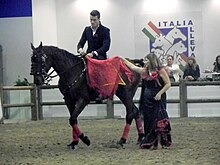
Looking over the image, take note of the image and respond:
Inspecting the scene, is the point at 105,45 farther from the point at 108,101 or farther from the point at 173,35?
the point at 173,35

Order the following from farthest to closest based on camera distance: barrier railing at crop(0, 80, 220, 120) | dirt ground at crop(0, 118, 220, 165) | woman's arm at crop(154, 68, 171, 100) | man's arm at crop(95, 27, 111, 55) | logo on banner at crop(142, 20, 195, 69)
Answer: logo on banner at crop(142, 20, 195, 69) < barrier railing at crop(0, 80, 220, 120) < man's arm at crop(95, 27, 111, 55) < woman's arm at crop(154, 68, 171, 100) < dirt ground at crop(0, 118, 220, 165)

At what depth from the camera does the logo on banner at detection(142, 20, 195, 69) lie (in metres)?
17.7

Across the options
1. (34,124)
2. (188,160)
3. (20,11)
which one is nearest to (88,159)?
(188,160)

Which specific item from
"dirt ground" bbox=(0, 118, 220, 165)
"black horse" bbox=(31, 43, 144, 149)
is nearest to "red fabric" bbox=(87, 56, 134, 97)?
"black horse" bbox=(31, 43, 144, 149)

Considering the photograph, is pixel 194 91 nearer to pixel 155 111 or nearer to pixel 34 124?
pixel 34 124

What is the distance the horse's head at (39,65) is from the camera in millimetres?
8422

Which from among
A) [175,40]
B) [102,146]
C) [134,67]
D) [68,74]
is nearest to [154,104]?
[134,67]

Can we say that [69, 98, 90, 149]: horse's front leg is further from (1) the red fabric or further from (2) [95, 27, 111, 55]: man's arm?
(2) [95, 27, 111, 55]: man's arm

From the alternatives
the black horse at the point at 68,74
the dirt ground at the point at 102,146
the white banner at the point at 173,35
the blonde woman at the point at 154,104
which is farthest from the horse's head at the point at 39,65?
the white banner at the point at 173,35

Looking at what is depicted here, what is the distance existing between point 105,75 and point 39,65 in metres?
0.96

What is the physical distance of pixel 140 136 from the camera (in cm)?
879

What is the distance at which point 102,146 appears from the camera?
871 centimetres

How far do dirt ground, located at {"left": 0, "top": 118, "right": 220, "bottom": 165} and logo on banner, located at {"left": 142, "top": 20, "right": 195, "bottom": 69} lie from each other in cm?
506

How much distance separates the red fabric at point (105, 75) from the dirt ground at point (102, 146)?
0.83 metres
